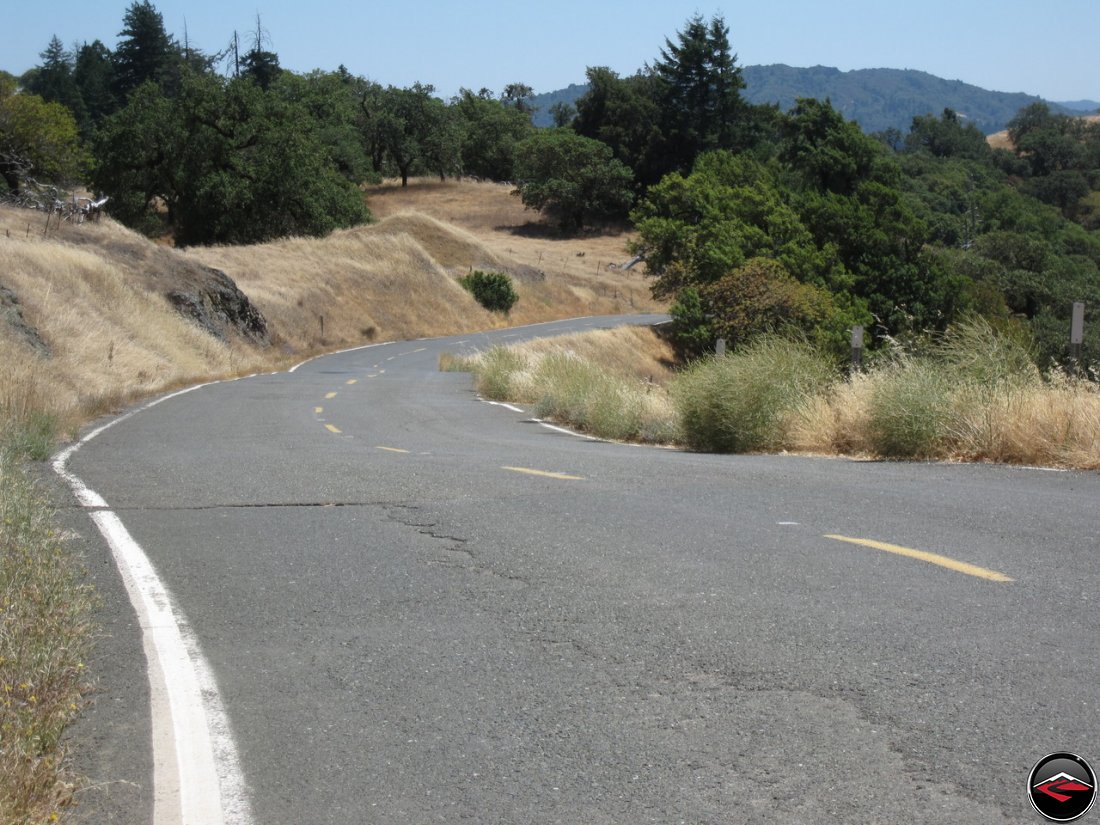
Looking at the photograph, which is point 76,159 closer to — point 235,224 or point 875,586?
point 235,224

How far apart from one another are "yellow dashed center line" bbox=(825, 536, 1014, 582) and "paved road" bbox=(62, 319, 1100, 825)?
7 cm

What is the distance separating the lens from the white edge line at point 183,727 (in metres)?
4.05

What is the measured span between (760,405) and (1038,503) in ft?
23.2

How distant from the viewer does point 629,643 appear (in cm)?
569

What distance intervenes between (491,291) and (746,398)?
59665 millimetres

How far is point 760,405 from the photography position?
1614 centimetres

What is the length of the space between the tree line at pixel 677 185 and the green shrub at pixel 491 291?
914 cm

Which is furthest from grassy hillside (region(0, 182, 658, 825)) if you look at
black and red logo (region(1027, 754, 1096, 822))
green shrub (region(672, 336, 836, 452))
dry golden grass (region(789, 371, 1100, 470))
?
dry golden grass (region(789, 371, 1100, 470))

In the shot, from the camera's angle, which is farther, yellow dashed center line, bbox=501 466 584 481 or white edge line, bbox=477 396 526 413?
white edge line, bbox=477 396 526 413

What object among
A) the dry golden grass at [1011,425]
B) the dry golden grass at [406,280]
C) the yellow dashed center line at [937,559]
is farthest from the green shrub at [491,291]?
the yellow dashed center line at [937,559]

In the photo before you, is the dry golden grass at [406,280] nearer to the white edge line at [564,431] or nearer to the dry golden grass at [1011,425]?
the white edge line at [564,431]

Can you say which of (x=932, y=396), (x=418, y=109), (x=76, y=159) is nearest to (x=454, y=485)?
(x=932, y=396)

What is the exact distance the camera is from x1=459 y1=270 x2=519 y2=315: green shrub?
246 ft

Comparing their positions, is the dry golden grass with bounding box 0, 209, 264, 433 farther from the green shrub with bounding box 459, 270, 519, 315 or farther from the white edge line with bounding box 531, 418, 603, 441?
the green shrub with bounding box 459, 270, 519, 315
